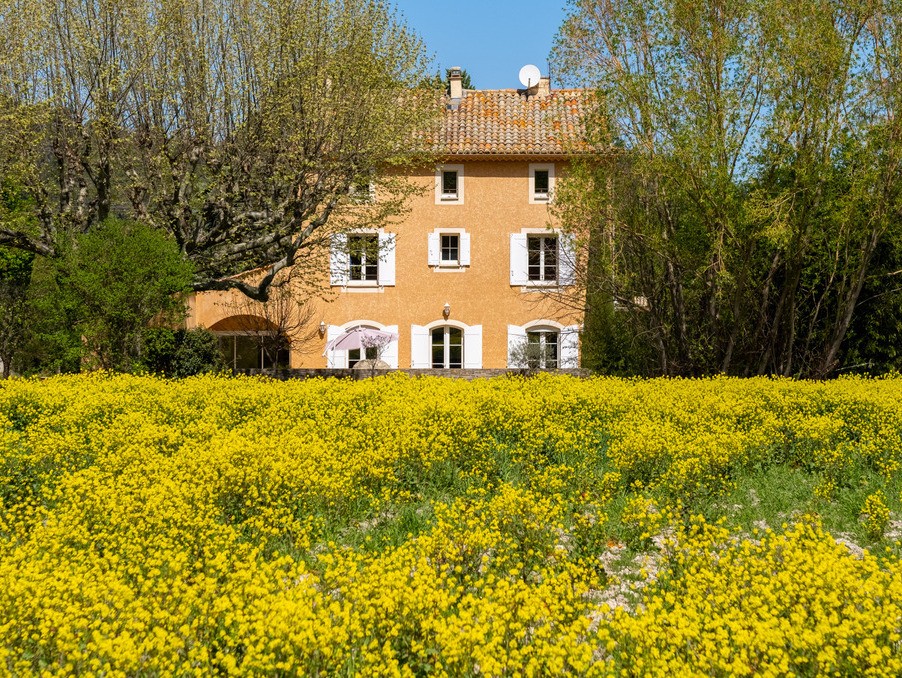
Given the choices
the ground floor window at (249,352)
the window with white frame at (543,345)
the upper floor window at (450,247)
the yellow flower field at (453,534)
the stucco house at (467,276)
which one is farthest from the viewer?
the ground floor window at (249,352)

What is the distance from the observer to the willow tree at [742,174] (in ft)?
53.8

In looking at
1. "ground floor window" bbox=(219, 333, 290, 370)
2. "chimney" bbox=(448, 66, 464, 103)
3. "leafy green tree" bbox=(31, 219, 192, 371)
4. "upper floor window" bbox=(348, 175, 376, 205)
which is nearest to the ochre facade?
"ground floor window" bbox=(219, 333, 290, 370)

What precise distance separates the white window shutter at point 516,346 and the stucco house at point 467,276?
0.03 m

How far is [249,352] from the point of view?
98.2 ft

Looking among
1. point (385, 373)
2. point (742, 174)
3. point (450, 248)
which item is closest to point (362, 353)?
point (450, 248)

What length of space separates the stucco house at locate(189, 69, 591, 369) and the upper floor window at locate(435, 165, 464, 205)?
33mm

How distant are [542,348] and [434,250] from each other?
186 inches

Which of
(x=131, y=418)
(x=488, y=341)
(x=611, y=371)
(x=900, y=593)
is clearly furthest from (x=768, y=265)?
(x=900, y=593)

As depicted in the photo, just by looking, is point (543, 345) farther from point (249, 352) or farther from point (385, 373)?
point (249, 352)

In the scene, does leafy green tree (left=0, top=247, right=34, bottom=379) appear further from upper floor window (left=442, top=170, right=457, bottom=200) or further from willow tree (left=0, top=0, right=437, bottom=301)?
upper floor window (left=442, top=170, right=457, bottom=200)

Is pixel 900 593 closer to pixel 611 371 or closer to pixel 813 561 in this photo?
pixel 813 561

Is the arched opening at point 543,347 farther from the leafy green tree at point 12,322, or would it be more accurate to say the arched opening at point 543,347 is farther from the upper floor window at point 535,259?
the leafy green tree at point 12,322

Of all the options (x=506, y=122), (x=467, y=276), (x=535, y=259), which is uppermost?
(x=506, y=122)

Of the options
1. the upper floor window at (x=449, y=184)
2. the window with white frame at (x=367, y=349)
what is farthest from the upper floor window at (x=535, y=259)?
the window with white frame at (x=367, y=349)
